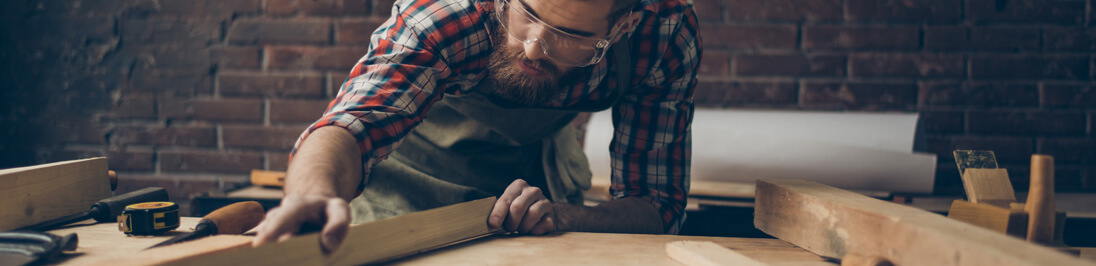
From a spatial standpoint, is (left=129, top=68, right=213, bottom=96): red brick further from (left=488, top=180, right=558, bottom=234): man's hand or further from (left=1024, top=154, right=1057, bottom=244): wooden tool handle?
(left=1024, top=154, right=1057, bottom=244): wooden tool handle

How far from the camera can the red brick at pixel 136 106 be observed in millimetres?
2100

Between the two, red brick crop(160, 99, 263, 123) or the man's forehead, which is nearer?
the man's forehead

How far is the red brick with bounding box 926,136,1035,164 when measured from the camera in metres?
1.97

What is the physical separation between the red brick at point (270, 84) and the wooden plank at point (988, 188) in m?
1.66

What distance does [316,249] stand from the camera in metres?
0.70

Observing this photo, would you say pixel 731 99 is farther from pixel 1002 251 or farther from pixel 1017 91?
pixel 1002 251

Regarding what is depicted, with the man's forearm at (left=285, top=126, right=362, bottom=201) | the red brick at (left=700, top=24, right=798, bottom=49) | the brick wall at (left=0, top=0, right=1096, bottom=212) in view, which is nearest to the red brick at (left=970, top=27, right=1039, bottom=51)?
the brick wall at (left=0, top=0, right=1096, bottom=212)

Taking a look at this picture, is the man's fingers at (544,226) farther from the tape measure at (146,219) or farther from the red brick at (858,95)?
the red brick at (858,95)

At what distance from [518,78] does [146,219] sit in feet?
1.76

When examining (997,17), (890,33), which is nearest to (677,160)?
(890,33)

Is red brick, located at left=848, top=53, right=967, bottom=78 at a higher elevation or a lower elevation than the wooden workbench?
higher

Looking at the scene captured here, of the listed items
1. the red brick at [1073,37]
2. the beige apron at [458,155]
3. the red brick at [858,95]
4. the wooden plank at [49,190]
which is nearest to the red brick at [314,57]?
the beige apron at [458,155]

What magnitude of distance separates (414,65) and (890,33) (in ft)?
4.75

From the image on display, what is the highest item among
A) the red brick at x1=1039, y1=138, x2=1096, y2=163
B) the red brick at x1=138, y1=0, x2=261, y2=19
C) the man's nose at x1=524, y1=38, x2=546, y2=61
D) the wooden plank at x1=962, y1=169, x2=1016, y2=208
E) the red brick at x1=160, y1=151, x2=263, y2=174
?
the red brick at x1=138, y1=0, x2=261, y2=19
